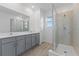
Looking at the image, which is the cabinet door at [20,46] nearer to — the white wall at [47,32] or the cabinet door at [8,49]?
the cabinet door at [8,49]

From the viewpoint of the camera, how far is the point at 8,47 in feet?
7.45

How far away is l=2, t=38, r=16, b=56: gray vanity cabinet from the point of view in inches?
84.0

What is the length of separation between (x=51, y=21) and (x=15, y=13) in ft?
3.97

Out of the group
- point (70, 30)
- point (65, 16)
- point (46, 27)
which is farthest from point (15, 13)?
Answer: point (70, 30)

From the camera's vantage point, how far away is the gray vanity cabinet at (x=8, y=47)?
213 cm

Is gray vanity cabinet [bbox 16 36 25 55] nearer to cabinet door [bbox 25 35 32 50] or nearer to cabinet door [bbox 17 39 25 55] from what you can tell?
cabinet door [bbox 17 39 25 55]

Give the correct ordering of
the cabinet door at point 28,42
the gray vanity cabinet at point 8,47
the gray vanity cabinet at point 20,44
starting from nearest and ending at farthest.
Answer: the gray vanity cabinet at point 8,47 < the gray vanity cabinet at point 20,44 < the cabinet door at point 28,42

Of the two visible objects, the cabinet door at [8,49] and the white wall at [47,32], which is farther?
the white wall at [47,32]

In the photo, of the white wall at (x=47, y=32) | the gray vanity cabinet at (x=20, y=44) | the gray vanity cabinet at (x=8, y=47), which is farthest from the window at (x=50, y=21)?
the gray vanity cabinet at (x=8, y=47)

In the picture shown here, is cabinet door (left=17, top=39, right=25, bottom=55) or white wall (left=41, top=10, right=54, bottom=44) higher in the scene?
white wall (left=41, top=10, right=54, bottom=44)

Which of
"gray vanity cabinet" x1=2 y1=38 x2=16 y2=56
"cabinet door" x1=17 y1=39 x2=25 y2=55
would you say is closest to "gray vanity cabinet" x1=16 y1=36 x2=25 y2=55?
"cabinet door" x1=17 y1=39 x2=25 y2=55

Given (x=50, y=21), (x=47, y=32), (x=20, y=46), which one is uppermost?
(x=50, y=21)

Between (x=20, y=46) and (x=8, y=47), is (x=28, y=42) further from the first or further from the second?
(x=8, y=47)

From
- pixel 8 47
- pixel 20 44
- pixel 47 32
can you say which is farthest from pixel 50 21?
pixel 8 47
